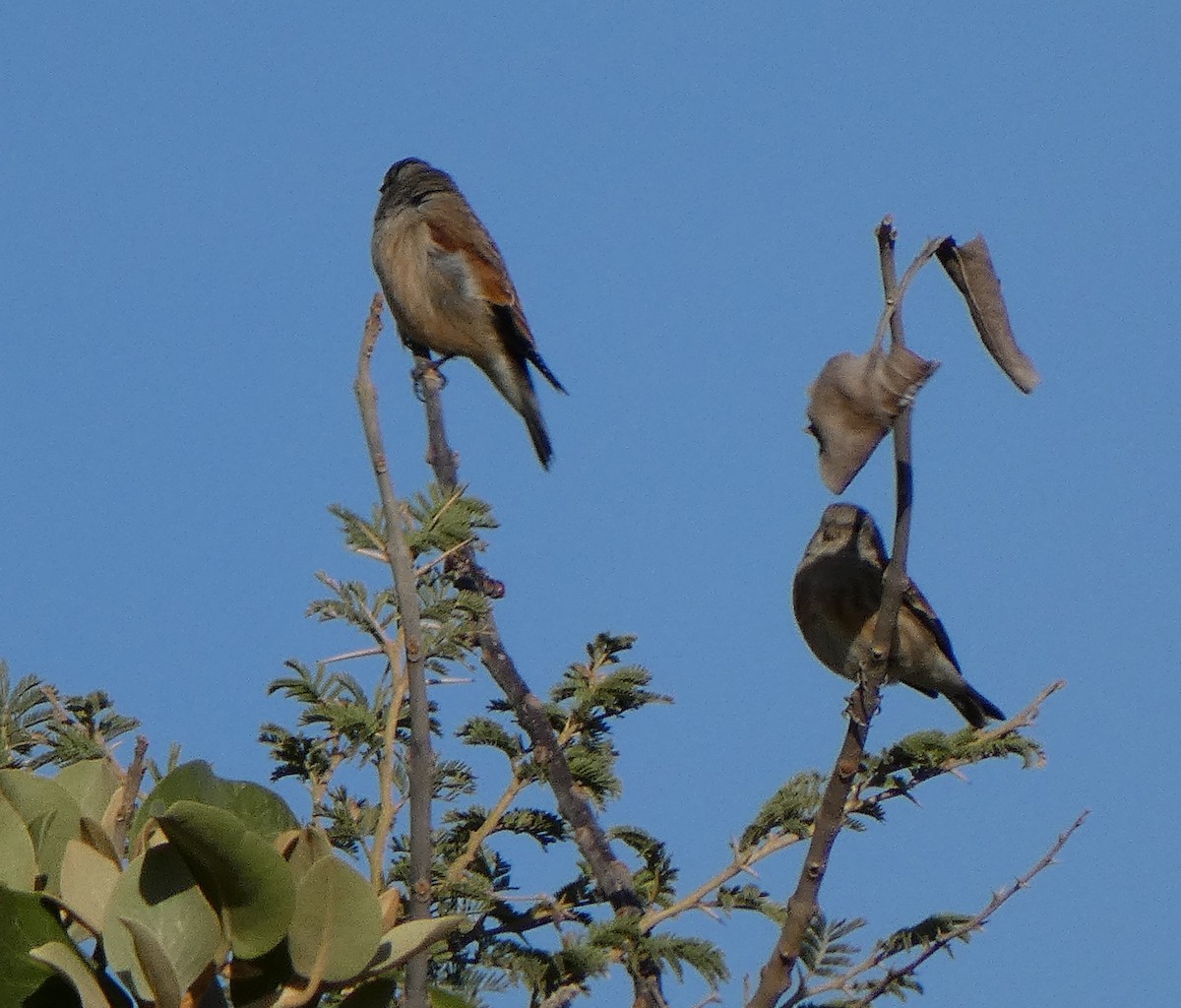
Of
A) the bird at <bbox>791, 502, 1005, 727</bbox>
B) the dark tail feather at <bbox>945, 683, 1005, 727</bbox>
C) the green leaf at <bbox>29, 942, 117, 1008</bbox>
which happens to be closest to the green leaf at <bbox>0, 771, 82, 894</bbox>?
the green leaf at <bbox>29, 942, 117, 1008</bbox>

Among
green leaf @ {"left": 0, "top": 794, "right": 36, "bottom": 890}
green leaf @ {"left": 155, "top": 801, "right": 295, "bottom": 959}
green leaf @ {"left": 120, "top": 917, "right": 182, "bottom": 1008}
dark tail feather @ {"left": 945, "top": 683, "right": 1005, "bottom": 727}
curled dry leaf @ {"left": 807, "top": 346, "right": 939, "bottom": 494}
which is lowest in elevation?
green leaf @ {"left": 120, "top": 917, "right": 182, "bottom": 1008}

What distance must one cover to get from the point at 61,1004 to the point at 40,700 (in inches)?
54.2

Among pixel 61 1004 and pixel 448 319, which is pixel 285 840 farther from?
pixel 448 319

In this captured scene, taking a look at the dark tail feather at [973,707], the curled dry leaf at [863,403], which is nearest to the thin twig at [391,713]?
the curled dry leaf at [863,403]

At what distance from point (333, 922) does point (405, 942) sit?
129mm

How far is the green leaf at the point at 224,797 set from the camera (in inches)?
74.4

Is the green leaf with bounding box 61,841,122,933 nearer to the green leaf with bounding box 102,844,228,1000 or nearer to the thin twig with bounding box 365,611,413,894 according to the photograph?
the green leaf with bounding box 102,844,228,1000

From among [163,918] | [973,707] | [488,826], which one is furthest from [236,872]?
[973,707]

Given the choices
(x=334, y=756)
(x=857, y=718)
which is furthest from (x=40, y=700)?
(x=857, y=718)

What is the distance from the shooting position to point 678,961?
10.7ft

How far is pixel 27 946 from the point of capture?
1786mm

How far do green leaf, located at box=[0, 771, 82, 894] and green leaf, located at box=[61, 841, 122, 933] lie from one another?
10cm

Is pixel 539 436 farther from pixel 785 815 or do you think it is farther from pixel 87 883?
pixel 87 883

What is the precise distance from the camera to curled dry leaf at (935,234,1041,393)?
222 cm
